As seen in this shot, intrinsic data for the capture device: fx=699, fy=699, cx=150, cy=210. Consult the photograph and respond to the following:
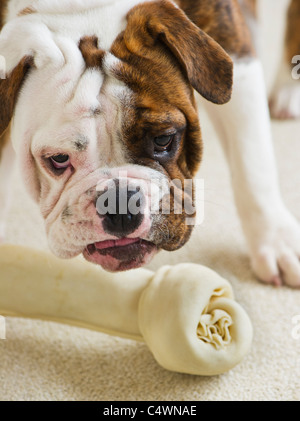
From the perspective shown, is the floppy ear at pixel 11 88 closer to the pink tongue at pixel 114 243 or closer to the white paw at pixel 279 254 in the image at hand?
the pink tongue at pixel 114 243

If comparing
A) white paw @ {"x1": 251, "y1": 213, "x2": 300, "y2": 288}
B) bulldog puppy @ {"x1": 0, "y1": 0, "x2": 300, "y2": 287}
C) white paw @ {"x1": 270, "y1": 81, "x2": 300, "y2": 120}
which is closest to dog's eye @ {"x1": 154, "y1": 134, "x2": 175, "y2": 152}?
bulldog puppy @ {"x1": 0, "y1": 0, "x2": 300, "y2": 287}

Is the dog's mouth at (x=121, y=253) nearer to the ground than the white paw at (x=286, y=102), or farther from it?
farther from it

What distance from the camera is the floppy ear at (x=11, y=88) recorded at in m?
0.93

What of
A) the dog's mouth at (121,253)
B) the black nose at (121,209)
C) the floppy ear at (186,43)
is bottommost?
the dog's mouth at (121,253)

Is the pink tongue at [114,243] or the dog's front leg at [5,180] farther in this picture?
the dog's front leg at [5,180]

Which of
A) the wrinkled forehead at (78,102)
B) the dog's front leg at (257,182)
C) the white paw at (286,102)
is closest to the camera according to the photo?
the wrinkled forehead at (78,102)

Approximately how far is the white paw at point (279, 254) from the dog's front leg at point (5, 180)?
1.59 feet

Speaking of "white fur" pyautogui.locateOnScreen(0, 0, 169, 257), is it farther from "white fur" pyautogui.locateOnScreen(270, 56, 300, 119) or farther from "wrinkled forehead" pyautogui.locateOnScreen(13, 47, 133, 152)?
"white fur" pyautogui.locateOnScreen(270, 56, 300, 119)

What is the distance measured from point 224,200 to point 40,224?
14.5 inches

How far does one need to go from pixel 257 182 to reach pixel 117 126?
39cm

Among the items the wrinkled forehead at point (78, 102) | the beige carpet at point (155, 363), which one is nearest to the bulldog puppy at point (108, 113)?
the wrinkled forehead at point (78, 102)

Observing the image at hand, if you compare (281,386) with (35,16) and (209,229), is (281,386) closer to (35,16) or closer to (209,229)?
(209,229)

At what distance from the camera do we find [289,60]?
1.82 metres
